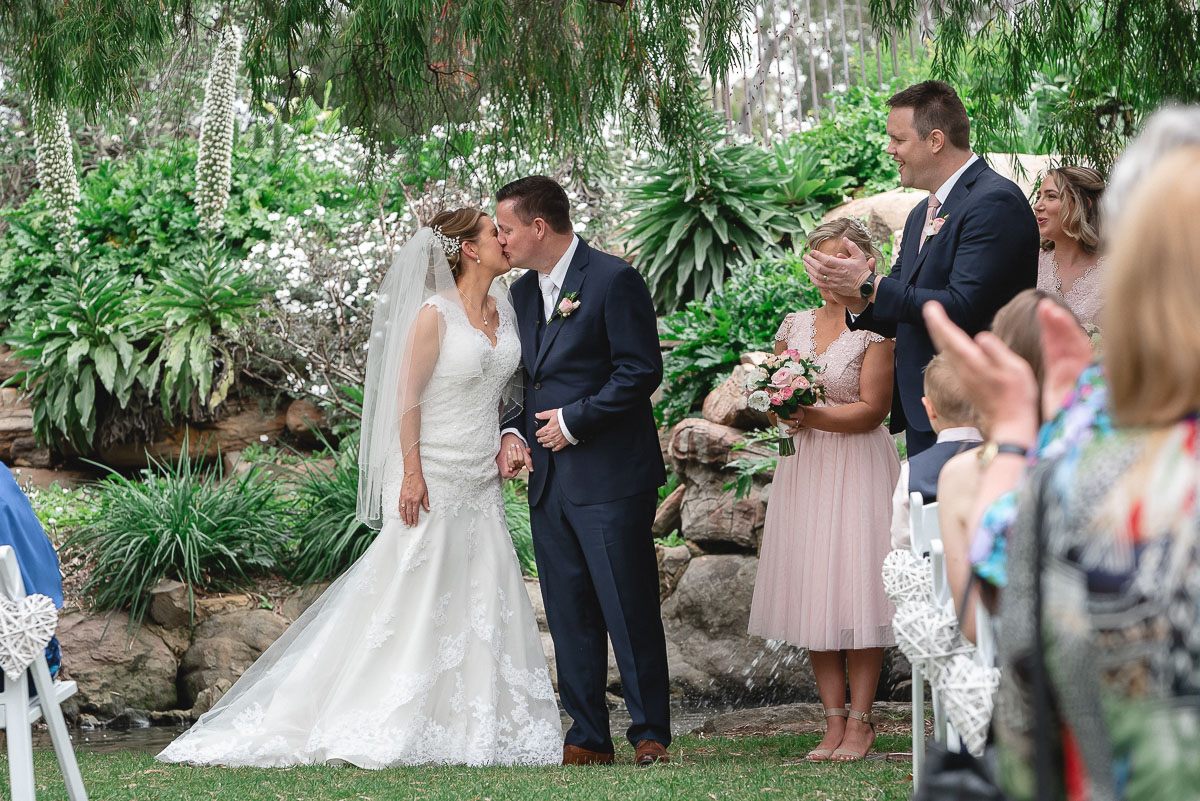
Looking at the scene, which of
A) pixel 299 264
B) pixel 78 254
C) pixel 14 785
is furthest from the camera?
pixel 78 254

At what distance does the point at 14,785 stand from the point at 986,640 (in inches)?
98.8

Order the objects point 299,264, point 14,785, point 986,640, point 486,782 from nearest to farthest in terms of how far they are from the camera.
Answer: point 986,640 → point 14,785 → point 486,782 → point 299,264

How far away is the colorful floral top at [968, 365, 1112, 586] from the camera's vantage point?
164cm

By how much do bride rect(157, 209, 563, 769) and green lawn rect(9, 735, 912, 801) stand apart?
0.26 meters

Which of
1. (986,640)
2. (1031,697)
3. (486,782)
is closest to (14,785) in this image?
(486,782)

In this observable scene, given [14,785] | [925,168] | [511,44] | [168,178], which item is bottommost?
[14,785]

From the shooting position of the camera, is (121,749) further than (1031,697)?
Yes

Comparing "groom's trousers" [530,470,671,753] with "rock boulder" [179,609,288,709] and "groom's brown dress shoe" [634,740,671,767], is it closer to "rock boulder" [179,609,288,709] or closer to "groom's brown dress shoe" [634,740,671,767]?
"groom's brown dress shoe" [634,740,671,767]

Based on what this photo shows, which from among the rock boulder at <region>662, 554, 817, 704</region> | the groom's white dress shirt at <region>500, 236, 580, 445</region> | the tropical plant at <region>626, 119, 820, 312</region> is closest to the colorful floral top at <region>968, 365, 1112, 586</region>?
the groom's white dress shirt at <region>500, 236, 580, 445</region>

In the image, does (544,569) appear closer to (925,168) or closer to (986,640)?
(925,168)

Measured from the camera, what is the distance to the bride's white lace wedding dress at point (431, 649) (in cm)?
485

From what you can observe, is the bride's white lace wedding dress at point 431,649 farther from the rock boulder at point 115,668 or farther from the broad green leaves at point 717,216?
the broad green leaves at point 717,216

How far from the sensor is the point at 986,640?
2.45 meters

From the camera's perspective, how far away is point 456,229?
5.21 metres
